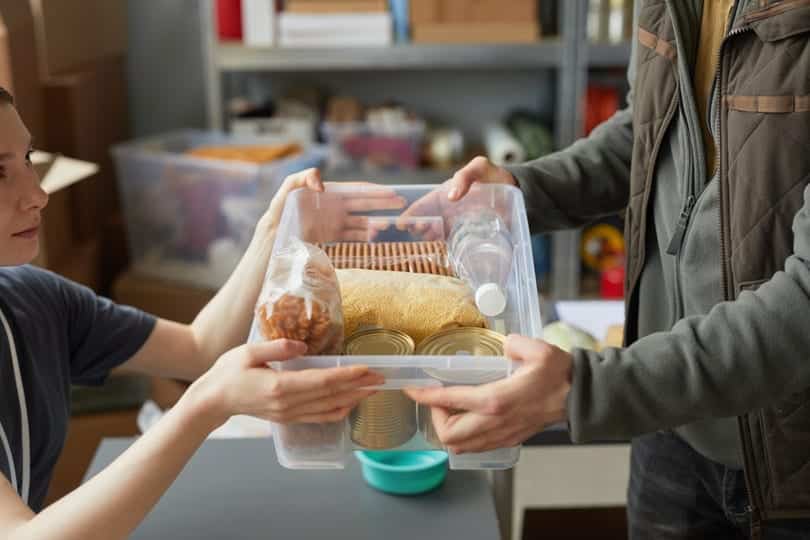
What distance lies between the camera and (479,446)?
81cm

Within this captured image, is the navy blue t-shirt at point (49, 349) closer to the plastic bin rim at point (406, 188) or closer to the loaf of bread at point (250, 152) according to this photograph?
the plastic bin rim at point (406, 188)

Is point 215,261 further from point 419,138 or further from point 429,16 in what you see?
point 429,16

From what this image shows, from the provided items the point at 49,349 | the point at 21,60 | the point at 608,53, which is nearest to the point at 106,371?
the point at 49,349

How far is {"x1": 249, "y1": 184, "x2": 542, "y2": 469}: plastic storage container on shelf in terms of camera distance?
79cm

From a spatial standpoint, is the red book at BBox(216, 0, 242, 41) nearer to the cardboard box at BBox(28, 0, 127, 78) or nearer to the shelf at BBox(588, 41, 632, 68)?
the cardboard box at BBox(28, 0, 127, 78)

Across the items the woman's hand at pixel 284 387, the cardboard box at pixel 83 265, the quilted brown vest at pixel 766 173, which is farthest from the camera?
the cardboard box at pixel 83 265

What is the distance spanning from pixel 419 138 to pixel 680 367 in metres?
2.03

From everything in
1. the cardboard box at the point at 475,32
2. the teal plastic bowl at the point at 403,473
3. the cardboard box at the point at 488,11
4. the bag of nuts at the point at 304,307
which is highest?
the cardboard box at the point at 488,11

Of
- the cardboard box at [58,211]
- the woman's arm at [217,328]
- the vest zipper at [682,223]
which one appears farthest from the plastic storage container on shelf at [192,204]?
the vest zipper at [682,223]

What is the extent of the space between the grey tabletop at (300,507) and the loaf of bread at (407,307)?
1.03ft

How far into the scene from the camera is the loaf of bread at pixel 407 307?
34.9 inches

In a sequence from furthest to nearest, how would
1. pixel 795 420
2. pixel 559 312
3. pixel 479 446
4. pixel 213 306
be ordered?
pixel 559 312, pixel 213 306, pixel 795 420, pixel 479 446

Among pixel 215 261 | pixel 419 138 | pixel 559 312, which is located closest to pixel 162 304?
pixel 215 261

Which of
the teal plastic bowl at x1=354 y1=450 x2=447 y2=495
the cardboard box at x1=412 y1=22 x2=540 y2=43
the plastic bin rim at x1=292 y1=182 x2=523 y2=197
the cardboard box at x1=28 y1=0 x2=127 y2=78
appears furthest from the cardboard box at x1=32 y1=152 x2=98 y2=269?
the cardboard box at x1=412 y1=22 x2=540 y2=43
